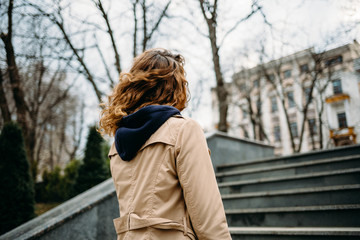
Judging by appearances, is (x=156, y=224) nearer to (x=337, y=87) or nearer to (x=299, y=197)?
(x=299, y=197)

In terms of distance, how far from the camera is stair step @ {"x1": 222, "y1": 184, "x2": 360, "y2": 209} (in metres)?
3.59

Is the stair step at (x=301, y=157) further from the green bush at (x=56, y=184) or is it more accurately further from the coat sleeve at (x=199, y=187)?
the green bush at (x=56, y=184)

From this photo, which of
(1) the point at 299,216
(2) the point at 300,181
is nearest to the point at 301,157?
(2) the point at 300,181

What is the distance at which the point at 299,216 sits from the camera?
11.8 ft

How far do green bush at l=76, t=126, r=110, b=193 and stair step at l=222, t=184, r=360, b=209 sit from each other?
471 centimetres

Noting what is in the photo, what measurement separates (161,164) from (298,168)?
436cm

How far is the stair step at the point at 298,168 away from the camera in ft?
14.4

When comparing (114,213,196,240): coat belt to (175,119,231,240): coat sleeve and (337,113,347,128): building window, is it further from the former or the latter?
(337,113,347,128): building window

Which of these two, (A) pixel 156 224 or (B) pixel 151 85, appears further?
(B) pixel 151 85

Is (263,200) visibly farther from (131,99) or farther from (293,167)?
(131,99)

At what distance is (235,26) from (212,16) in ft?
2.91

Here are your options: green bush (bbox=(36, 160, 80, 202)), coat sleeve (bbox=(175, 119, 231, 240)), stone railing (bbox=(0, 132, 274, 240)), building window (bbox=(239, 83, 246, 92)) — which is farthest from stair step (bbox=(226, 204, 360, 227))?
building window (bbox=(239, 83, 246, 92))

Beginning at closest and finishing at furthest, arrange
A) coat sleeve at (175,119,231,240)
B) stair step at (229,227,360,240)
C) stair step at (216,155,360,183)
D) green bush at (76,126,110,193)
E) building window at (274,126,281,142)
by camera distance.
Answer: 1. coat sleeve at (175,119,231,240)
2. stair step at (229,227,360,240)
3. stair step at (216,155,360,183)
4. green bush at (76,126,110,193)
5. building window at (274,126,281,142)

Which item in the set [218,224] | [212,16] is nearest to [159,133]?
[218,224]
